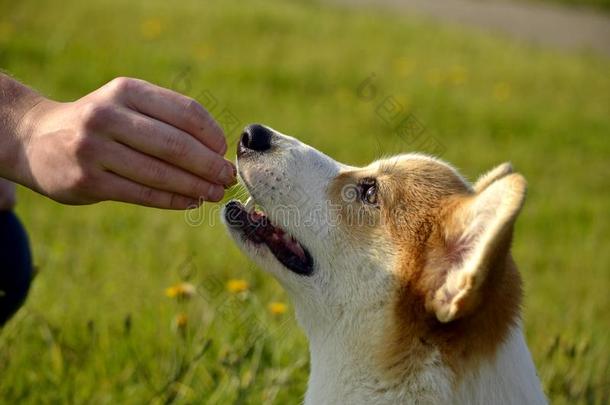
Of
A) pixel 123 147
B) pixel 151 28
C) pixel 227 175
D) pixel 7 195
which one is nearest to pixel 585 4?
pixel 151 28

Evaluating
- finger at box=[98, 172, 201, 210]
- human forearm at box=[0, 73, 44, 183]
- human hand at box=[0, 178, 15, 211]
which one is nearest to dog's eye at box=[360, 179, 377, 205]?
finger at box=[98, 172, 201, 210]

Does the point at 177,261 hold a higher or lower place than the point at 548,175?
lower

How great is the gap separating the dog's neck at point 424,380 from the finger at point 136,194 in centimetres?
67

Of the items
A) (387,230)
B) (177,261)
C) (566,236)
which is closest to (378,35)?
(566,236)

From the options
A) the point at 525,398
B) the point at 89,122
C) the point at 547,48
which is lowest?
the point at 547,48

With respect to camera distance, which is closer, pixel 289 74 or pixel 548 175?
pixel 548 175

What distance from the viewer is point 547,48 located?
1145cm

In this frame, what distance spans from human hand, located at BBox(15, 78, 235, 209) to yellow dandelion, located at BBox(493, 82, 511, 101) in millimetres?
6963

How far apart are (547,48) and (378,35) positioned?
2.65m

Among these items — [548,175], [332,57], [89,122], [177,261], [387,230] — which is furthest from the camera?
[332,57]

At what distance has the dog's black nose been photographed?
275 centimetres

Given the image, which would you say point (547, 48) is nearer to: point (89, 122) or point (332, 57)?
point (332, 57)

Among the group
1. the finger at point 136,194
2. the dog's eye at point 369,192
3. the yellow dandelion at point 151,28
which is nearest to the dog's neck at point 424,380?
the dog's eye at point 369,192

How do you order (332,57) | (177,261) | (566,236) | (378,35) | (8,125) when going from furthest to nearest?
(378,35) → (332,57) → (566,236) → (177,261) → (8,125)
